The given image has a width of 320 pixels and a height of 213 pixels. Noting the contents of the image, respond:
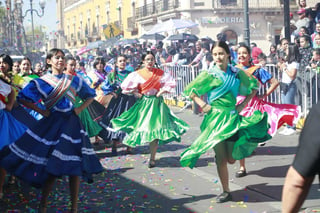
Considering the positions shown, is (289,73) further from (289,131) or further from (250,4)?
(250,4)

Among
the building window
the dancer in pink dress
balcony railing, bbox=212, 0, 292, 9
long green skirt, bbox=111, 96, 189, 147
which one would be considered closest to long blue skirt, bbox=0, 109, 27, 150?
long green skirt, bbox=111, 96, 189, 147

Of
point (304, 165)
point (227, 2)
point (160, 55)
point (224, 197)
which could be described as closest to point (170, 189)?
point (224, 197)

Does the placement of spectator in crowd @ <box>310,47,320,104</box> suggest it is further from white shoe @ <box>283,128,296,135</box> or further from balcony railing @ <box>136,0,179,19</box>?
balcony railing @ <box>136,0,179,19</box>

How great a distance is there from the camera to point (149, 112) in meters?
8.92

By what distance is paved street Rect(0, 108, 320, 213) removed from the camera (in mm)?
6238

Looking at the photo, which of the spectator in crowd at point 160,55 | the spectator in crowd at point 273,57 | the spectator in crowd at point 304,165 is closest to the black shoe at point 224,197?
the spectator in crowd at point 304,165

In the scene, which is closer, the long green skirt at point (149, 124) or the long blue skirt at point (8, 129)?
the long blue skirt at point (8, 129)

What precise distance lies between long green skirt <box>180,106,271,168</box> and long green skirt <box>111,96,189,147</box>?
209 centimetres

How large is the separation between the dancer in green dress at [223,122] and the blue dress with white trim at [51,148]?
1276mm

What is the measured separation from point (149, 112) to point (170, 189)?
2.08 metres

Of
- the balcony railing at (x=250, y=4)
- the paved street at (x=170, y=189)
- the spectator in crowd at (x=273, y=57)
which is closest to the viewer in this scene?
the paved street at (x=170, y=189)

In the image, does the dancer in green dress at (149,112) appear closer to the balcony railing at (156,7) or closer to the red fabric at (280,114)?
the red fabric at (280,114)

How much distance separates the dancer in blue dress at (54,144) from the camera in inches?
224

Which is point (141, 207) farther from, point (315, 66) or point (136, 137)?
point (315, 66)
